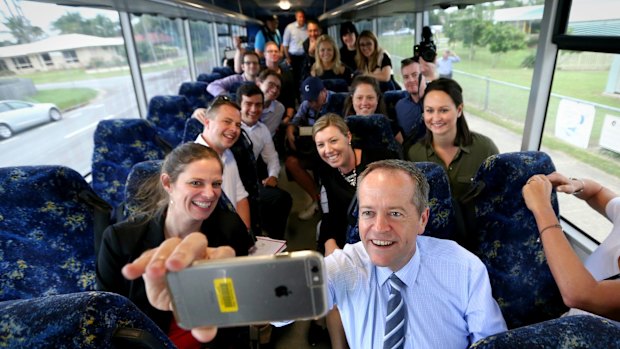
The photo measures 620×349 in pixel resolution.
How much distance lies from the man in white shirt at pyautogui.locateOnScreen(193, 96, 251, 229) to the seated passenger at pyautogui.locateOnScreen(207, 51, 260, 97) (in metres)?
2.38

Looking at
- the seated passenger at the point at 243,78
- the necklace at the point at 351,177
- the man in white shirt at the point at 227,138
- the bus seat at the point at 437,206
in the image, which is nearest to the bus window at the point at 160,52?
the seated passenger at the point at 243,78

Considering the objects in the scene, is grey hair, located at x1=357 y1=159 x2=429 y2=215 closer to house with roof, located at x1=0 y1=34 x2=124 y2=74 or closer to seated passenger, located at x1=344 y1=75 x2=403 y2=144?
seated passenger, located at x1=344 y1=75 x2=403 y2=144

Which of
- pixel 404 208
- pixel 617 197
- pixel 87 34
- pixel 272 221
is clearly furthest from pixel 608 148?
pixel 87 34

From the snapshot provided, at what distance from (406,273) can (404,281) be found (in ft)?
0.09

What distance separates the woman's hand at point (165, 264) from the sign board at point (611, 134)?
2.32 meters

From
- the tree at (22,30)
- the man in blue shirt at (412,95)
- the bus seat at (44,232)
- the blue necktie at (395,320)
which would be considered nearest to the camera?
the blue necktie at (395,320)

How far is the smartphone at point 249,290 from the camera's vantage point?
0.52 m

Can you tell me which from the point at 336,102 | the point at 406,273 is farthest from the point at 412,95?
the point at 406,273

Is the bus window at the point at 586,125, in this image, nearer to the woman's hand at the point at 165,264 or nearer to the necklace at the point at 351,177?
the necklace at the point at 351,177

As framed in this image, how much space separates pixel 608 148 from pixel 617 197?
1.81ft

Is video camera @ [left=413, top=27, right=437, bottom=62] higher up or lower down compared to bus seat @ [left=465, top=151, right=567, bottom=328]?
higher up

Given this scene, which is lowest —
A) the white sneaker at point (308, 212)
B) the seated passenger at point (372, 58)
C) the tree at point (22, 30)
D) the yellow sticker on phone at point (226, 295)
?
the white sneaker at point (308, 212)

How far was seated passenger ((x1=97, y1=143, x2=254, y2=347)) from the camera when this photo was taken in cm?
148

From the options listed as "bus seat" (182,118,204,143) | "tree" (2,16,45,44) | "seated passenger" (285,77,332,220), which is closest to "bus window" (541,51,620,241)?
"seated passenger" (285,77,332,220)
